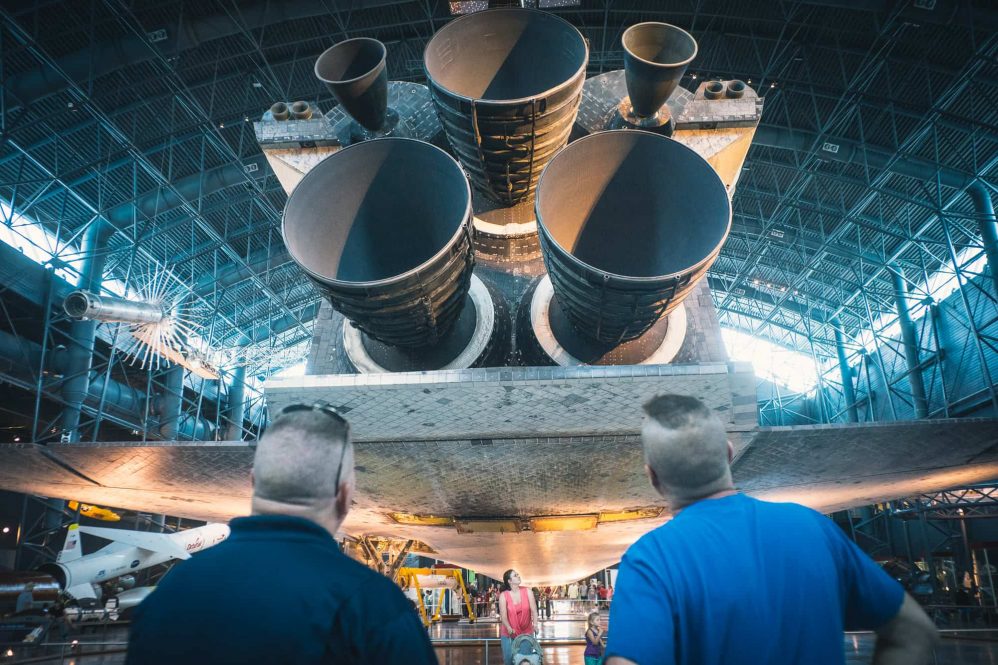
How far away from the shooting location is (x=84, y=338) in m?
15.8

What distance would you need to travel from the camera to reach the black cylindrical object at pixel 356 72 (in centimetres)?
300

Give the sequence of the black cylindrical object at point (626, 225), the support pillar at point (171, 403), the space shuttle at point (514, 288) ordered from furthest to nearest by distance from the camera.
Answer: the support pillar at point (171, 403), the space shuttle at point (514, 288), the black cylindrical object at point (626, 225)

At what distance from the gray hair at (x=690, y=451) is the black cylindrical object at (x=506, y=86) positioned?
185cm

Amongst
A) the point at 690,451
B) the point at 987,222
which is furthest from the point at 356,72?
the point at 987,222

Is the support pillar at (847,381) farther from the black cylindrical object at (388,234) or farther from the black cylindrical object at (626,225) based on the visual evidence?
the black cylindrical object at (388,234)

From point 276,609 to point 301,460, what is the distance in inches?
11.7

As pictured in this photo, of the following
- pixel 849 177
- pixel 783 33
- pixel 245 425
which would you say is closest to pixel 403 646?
pixel 783 33

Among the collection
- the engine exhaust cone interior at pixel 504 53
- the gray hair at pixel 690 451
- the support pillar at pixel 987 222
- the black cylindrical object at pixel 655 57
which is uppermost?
the support pillar at pixel 987 222

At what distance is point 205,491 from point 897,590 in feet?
14.1

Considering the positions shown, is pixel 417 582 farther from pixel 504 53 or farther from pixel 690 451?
pixel 690 451

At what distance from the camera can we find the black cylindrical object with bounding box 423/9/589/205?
Answer: 8.98 feet

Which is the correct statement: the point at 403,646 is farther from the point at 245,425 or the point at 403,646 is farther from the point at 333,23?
the point at 245,425

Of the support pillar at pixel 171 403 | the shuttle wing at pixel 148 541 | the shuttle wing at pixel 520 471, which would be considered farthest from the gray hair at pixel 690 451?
the support pillar at pixel 171 403

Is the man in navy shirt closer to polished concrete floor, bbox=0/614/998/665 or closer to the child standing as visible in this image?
the child standing
